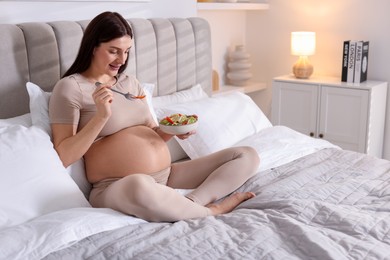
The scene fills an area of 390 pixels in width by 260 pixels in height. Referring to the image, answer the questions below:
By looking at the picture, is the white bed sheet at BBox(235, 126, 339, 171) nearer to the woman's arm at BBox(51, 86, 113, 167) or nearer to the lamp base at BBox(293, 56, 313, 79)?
the woman's arm at BBox(51, 86, 113, 167)

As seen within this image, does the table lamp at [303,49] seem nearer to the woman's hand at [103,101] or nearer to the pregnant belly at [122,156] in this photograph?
the pregnant belly at [122,156]

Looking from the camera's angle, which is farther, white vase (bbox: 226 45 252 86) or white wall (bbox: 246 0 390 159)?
white vase (bbox: 226 45 252 86)

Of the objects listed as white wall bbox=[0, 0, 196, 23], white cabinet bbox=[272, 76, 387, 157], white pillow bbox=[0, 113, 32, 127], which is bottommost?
white cabinet bbox=[272, 76, 387, 157]

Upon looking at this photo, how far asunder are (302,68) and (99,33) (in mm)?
1952

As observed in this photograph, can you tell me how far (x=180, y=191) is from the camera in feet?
5.97

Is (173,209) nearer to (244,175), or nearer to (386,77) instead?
(244,175)

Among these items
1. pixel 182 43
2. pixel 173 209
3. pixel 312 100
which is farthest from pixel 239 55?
pixel 173 209

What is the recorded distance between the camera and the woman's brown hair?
180cm

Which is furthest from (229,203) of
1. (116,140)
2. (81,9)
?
(81,9)

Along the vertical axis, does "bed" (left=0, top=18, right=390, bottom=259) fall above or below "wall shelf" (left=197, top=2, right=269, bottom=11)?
below

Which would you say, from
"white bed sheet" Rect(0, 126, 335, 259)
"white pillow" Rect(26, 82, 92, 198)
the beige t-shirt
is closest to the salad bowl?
the beige t-shirt

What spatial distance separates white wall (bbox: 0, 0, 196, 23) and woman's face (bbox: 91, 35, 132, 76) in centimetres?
43

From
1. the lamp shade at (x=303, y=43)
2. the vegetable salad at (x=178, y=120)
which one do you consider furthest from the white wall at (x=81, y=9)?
the lamp shade at (x=303, y=43)

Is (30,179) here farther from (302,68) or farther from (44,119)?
(302,68)
